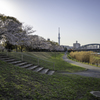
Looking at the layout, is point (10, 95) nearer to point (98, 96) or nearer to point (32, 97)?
point (32, 97)

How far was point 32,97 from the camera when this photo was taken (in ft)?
15.2

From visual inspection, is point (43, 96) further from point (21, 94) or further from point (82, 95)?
point (82, 95)

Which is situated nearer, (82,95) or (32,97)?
(32,97)

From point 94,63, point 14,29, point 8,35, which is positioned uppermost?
point 14,29

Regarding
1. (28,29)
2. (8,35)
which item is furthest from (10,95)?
(28,29)

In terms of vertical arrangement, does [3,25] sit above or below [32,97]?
above

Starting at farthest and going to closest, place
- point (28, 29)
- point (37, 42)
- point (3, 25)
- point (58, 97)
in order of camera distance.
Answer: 1. point (37, 42)
2. point (28, 29)
3. point (3, 25)
4. point (58, 97)

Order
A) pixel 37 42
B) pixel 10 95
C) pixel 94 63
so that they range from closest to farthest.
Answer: pixel 10 95
pixel 94 63
pixel 37 42

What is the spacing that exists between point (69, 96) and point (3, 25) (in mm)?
15482

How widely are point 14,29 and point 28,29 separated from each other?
9.23 meters

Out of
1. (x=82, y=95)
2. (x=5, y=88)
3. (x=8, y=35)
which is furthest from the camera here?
(x=8, y=35)

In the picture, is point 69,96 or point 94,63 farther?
point 94,63

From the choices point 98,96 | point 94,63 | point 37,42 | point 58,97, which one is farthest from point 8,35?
point 37,42

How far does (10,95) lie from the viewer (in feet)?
14.3
